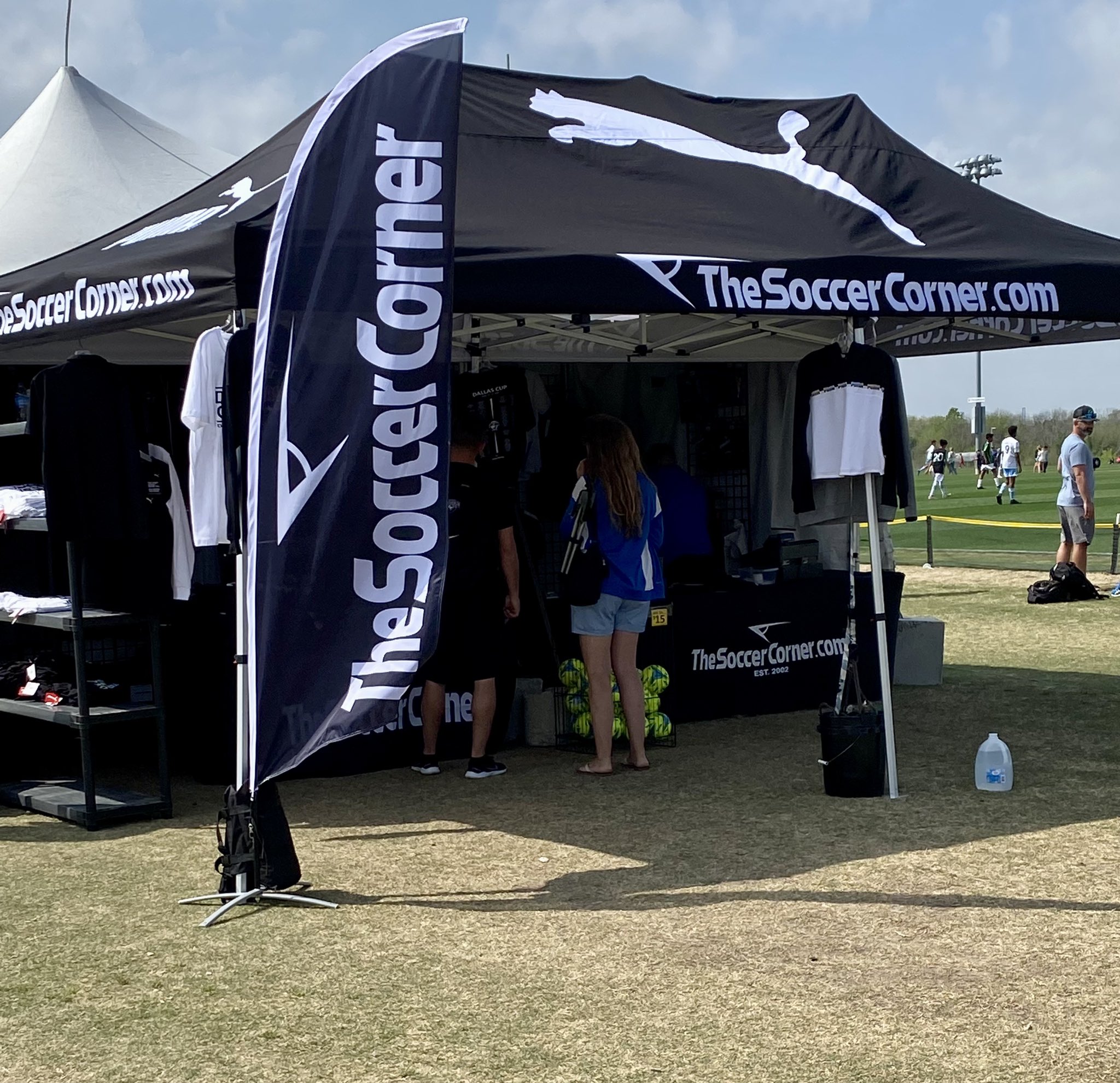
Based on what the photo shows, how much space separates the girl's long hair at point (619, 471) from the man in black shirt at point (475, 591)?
0.50m

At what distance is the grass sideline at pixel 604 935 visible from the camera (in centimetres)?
393

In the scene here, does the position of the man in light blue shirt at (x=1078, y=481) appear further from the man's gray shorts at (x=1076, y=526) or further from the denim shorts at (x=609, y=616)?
the denim shorts at (x=609, y=616)

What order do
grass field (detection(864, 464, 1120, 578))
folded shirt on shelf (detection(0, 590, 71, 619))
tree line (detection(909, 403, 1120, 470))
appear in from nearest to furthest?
folded shirt on shelf (detection(0, 590, 71, 619))
grass field (detection(864, 464, 1120, 578))
tree line (detection(909, 403, 1120, 470))

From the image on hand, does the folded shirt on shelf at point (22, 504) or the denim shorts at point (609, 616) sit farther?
the denim shorts at point (609, 616)

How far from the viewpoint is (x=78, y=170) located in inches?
438

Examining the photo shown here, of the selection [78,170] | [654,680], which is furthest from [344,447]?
[78,170]

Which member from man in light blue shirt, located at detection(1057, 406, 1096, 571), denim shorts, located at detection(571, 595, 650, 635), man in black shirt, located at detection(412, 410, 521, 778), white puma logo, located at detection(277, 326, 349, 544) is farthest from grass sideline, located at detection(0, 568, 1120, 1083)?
man in light blue shirt, located at detection(1057, 406, 1096, 571)

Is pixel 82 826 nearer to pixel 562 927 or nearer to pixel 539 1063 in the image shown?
pixel 562 927

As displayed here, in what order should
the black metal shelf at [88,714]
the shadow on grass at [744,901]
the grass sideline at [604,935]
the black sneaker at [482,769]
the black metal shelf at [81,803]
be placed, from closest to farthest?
the grass sideline at [604,935], the shadow on grass at [744,901], the black metal shelf at [88,714], the black metal shelf at [81,803], the black sneaker at [482,769]

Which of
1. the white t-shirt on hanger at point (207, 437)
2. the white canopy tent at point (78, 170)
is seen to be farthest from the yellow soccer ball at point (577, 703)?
the white canopy tent at point (78, 170)

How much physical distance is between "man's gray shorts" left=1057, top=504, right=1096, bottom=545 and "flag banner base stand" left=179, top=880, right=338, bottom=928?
10.5 meters

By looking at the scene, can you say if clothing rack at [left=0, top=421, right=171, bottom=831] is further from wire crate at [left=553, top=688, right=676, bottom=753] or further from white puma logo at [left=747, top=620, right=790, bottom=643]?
white puma logo at [left=747, top=620, right=790, bottom=643]

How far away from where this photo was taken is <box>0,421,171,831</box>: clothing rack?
6.66 metres

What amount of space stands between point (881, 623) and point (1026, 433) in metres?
61.0
